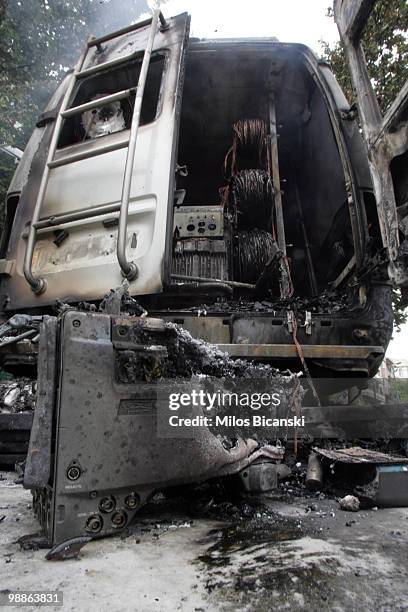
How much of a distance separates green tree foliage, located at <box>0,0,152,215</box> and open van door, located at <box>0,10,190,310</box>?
367 cm

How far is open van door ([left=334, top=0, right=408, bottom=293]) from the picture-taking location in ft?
5.44

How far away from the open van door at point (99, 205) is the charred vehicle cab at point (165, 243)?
1cm

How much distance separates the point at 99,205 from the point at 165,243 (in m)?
0.51

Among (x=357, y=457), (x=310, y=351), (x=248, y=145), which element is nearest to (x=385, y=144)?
(x=310, y=351)

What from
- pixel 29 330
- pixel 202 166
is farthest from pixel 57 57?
pixel 29 330

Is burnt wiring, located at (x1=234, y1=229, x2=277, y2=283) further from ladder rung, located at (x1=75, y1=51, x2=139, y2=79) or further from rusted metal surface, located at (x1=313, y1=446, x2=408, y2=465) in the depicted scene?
rusted metal surface, located at (x1=313, y1=446, x2=408, y2=465)

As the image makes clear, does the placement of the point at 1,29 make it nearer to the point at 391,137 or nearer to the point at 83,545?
the point at 391,137

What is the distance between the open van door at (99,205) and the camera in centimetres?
230

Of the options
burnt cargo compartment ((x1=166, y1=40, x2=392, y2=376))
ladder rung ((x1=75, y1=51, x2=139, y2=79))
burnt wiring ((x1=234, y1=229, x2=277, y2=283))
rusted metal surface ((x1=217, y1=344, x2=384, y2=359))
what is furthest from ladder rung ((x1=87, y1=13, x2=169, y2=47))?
rusted metal surface ((x1=217, y1=344, x2=384, y2=359))

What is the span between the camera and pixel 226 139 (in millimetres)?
4688

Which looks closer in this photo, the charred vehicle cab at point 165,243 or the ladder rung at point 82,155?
the charred vehicle cab at point 165,243

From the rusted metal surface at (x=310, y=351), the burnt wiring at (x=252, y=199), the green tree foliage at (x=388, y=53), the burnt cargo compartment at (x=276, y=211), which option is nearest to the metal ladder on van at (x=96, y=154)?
the burnt cargo compartment at (x=276, y=211)

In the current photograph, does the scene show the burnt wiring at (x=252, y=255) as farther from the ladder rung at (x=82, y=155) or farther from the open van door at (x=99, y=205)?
the ladder rung at (x=82, y=155)

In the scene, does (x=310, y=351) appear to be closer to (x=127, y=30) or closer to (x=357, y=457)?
(x=357, y=457)
